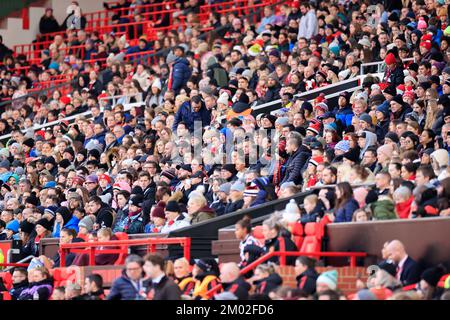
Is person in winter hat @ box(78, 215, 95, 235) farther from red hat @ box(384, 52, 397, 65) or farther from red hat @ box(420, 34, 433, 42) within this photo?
red hat @ box(420, 34, 433, 42)

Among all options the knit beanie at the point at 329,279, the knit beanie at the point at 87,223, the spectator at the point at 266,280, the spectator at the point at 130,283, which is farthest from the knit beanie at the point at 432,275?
the knit beanie at the point at 87,223

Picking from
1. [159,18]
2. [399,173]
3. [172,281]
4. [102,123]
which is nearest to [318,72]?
[102,123]

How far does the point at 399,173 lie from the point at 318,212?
1146mm

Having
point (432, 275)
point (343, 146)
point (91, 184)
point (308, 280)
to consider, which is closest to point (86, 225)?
point (91, 184)

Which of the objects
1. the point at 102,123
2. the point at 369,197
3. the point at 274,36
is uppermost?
the point at 274,36

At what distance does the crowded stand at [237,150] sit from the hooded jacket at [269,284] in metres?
0.01

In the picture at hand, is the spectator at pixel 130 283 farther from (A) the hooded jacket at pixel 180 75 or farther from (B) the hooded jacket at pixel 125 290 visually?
(A) the hooded jacket at pixel 180 75

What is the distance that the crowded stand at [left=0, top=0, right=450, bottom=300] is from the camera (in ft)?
43.0

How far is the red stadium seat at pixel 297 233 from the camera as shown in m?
13.5

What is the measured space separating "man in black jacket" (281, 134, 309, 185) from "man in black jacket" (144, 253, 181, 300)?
177 inches

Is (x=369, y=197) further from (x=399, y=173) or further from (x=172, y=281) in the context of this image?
(x=172, y=281)

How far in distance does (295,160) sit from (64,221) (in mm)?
→ 3750

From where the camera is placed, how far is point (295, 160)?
1705 centimetres

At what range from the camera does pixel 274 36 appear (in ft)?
80.1
